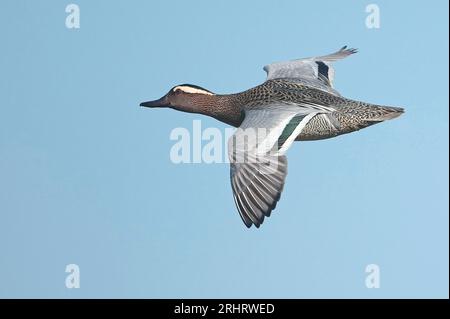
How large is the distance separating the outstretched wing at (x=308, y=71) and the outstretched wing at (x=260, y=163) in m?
2.42

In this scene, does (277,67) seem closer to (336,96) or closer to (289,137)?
(336,96)

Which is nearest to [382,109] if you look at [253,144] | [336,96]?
[336,96]

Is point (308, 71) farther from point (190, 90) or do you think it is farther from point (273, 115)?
point (273, 115)

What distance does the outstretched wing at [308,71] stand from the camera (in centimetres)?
1333

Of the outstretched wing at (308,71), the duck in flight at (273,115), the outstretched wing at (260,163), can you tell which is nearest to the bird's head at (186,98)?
the duck in flight at (273,115)

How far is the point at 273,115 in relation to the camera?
1111cm

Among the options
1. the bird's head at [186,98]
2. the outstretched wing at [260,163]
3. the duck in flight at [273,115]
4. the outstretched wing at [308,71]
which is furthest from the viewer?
the outstretched wing at [308,71]

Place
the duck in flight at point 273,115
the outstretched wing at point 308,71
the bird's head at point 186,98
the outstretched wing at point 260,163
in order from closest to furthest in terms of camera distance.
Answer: the outstretched wing at point 260,163
the duck in flight at point 273,115
the bird's head at point 186,98
the outstretched wing at point 308,71

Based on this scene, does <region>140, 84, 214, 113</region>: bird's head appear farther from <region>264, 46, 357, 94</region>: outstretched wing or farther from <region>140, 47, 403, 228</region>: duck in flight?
<region>264, 46, 357, 94</region>: outstretched wing

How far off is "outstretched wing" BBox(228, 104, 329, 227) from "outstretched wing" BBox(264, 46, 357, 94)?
2420mm

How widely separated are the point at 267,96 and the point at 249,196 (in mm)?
2374

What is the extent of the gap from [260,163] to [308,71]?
378 centimetres

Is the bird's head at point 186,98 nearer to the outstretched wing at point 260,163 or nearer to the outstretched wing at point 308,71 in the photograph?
the outstretched wing at point 308,71

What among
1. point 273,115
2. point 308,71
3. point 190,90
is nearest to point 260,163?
point 273,115
